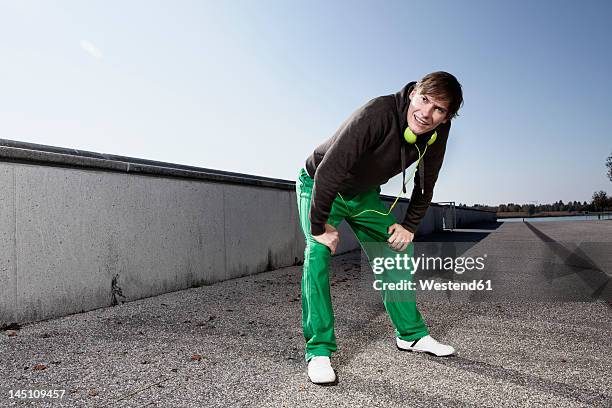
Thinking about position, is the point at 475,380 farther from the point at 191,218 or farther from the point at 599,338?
the point at 191,218

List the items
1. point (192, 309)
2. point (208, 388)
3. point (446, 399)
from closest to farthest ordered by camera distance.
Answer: point (446, 399) → point (208, 388) → point (192, 309)

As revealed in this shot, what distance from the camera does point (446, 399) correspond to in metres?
2.27

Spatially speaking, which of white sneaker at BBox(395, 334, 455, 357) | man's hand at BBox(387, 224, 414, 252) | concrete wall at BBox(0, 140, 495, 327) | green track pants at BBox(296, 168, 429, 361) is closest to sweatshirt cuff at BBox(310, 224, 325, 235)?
green track pants at BBox(296, 168, 429, 361)

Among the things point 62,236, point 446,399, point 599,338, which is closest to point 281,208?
point 62,236

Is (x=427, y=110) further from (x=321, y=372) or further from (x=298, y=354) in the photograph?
(x=298, y=354)

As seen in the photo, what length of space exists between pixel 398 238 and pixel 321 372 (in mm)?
904

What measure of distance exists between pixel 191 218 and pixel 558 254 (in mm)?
7003

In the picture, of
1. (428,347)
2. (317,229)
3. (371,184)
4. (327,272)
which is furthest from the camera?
(428,347)

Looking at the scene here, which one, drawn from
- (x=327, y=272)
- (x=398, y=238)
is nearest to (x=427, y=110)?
(x=398, y=238)

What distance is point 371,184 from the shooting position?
8.99 feet

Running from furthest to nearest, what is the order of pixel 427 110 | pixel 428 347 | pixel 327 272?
pixel 428 347, pixel 327 272, pixel 427 110

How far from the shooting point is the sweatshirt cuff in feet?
8.17

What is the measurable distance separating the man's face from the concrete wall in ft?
10.6

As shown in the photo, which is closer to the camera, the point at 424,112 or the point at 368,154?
the point at 424,112
